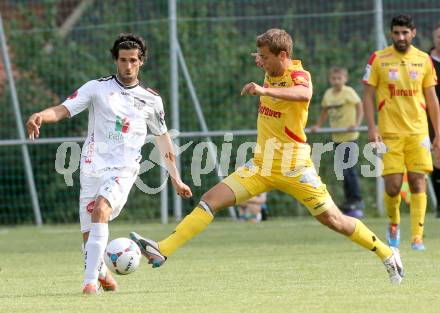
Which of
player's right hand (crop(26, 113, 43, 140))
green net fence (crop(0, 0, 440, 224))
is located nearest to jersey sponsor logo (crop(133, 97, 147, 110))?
player's right hand (crop(26, 113, 43, 140))

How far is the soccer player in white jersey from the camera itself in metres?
7.89

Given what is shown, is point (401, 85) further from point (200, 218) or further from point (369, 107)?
point (200, 218)

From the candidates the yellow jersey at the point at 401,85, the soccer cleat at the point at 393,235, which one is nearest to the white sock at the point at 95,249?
the soccer cleat at the point at 393,235

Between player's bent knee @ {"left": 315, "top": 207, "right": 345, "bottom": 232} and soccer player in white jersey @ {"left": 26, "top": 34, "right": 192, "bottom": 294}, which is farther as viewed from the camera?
player's bent knee @ {"left": 315, "top": 207, "right": 345, "bottom": 232}

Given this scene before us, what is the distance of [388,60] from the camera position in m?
11.0

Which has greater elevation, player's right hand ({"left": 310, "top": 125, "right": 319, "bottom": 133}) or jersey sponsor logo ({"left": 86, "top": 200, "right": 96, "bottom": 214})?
jersey sponsor logo ({"left": 86, "top": 200, "right": 96, "bottom": 214})

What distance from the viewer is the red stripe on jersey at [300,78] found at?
8.01 metres

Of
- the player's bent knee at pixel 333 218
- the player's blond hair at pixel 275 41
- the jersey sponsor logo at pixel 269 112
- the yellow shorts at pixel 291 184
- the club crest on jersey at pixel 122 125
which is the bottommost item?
the player's bent knee at pixel 333 218

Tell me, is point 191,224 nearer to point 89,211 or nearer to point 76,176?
point 89,211

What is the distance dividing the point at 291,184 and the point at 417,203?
125 inches

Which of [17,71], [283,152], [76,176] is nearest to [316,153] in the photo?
[76,176]

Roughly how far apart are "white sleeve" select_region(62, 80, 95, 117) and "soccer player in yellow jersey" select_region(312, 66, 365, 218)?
813cm

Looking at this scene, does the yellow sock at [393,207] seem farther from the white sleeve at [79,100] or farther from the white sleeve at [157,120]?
the white sleeve at [79,100]

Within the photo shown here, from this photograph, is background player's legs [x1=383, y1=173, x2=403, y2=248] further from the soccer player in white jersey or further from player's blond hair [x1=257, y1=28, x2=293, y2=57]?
player's blond hair [x1=257, y1=28, x2=293, y2=57]
